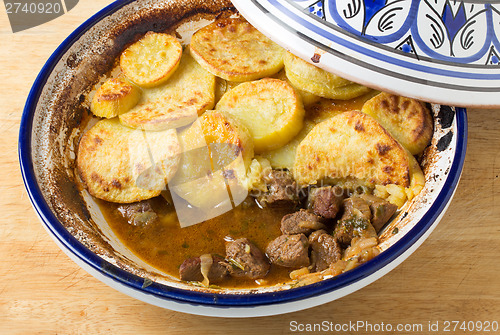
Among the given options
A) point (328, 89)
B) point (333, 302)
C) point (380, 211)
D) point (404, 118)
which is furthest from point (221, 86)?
point (333, 302)

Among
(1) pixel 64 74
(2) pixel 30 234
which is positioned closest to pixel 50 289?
(2) pixel 30 234

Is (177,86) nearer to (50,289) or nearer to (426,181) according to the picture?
(50,289)

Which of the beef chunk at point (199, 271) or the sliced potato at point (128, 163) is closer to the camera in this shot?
the beef chunk at point (199, 271)

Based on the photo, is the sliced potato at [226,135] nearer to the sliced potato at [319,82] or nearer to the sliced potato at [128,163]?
the sliced potato at [128,163]

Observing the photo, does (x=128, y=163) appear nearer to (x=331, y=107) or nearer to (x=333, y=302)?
(x=331, y=107)

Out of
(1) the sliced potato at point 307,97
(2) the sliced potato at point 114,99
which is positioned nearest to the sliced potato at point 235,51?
(1) the sliced potato at point 307,97

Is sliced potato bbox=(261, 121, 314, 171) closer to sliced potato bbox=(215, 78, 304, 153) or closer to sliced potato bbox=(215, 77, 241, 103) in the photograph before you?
sliced potato bbox=(215, 78, 304, 153)
